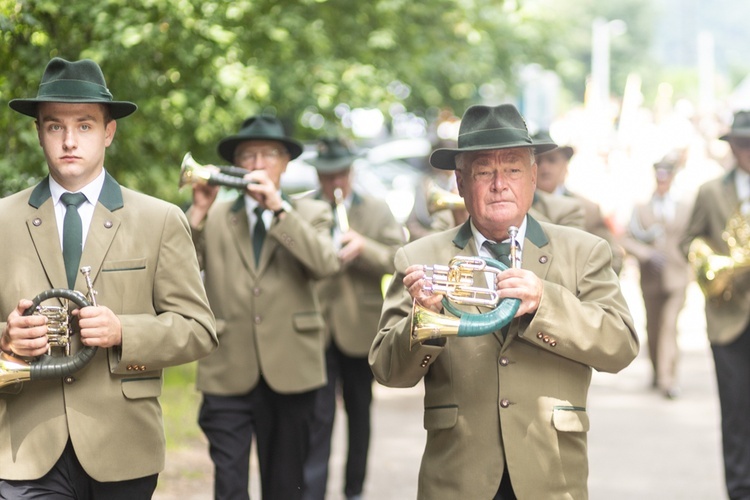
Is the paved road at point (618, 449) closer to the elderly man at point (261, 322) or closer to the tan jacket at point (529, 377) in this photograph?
the elderly man at point (261, 322)

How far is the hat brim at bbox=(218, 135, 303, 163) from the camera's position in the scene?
730 centimetres

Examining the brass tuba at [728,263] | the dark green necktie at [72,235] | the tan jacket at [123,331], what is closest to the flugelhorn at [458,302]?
the tan jacket at [123,331]

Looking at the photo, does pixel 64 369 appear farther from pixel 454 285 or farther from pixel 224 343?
pixel 224 343

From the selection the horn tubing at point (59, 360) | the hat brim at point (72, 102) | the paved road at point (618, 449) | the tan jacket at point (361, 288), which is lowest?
the paved road at point (618, 449)

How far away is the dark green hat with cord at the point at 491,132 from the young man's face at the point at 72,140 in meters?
1.32

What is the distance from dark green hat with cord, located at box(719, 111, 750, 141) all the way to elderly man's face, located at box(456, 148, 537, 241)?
3604 mm

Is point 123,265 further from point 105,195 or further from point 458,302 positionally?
point 458,302

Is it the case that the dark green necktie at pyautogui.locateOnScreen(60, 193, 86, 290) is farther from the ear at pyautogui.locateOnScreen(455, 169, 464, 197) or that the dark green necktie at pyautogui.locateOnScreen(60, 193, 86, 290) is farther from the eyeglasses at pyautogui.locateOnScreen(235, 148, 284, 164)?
the eyeglasses at pyautogui.locateOnScreen(235, 148, 284, 164)

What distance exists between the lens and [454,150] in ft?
16.1

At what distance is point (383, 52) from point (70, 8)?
6.70 m

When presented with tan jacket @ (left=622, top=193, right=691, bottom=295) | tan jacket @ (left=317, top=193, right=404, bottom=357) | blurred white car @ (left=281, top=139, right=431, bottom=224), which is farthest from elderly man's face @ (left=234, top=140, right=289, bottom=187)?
blurred white car @ (left=281, top=139, right=431, bottom=224)

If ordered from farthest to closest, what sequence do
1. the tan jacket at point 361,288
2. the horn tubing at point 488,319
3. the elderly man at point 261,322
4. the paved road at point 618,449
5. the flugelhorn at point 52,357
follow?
Answer: the paved road at point 618,449, the tan jacket at point 361,288, the elderly man at point 261,322, the flugelhorn at point 52,357, the horn tubing at point 488,319

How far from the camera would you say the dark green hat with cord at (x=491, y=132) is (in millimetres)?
4773

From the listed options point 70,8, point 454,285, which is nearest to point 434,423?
point 454,285
